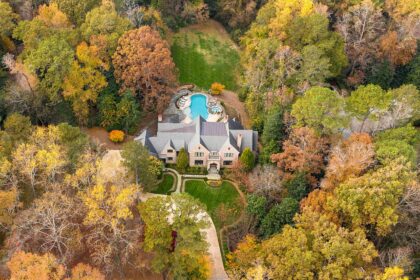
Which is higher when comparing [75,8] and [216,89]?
[75,8]

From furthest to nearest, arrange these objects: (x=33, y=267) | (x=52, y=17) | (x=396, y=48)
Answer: (x=396, y=48)
(x=52, y=17)
(x=33, y=267)

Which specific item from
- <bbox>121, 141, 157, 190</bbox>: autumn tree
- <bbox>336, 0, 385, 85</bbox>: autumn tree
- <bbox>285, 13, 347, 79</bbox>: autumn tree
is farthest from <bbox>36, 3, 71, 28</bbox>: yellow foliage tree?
<bbox>336, 0, 385, 85</bbox>: autumn tree

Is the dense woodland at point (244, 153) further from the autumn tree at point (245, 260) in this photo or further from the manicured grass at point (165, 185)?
the manicured grass at point (165, 185)

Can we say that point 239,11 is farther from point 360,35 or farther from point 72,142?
point 72,142

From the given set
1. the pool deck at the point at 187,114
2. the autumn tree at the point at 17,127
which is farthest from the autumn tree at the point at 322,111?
the autumn tree at the point at 17,127

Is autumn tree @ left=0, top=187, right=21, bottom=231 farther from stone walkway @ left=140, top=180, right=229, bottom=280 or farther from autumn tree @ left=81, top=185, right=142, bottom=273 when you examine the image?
stone walkway @ left=140, top=180, right=229, bottom=280

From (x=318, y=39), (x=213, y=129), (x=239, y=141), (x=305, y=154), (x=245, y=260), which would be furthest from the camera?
(x=318, y=39)

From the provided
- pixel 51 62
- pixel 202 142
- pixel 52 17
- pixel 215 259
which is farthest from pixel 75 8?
pixel 215 259
